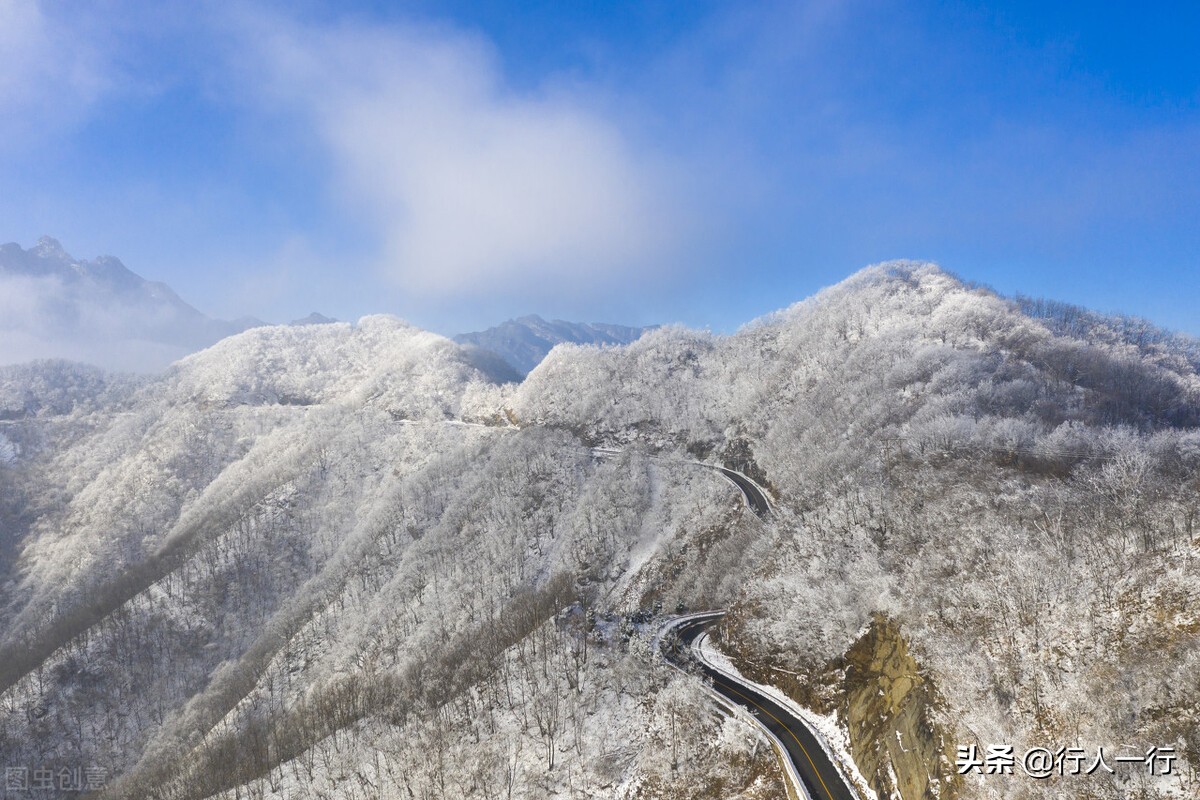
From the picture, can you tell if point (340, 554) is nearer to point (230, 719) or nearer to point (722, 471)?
point (230, 719)

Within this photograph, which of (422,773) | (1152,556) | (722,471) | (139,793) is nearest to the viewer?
(1152,556)

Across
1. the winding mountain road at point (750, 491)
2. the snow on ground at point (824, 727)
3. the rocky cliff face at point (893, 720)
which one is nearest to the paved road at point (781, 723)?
the snow on ground at point (824, 727)

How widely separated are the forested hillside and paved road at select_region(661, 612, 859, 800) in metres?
2.40

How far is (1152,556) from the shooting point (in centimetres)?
4100

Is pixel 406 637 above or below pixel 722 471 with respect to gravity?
below

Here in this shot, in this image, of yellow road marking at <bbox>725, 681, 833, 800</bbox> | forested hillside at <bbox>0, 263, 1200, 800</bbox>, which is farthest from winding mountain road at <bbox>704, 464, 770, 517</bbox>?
yellow road marking at <bbox>725, 681, 833, 800</bbox>

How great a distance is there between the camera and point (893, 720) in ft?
140

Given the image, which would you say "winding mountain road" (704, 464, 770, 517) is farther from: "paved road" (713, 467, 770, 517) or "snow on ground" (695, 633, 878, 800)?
"snow on ground" (695, 633, 878, 800)

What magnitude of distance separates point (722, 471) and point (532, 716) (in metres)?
83.0

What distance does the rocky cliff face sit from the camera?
38.6 m

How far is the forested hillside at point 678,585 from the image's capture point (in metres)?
41.0

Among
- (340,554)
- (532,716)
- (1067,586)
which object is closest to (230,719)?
(340,554)

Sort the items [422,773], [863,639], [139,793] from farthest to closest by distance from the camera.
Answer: [139,793] → [422,773] → [863,639]

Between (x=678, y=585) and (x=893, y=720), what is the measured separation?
51.3 meters
